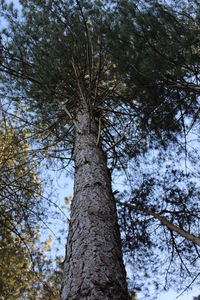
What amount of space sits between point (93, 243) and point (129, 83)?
294 centimetres

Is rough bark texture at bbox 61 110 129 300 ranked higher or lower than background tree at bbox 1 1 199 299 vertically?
lower

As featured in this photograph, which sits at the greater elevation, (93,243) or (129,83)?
(129,83)

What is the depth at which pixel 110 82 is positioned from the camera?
4.86m

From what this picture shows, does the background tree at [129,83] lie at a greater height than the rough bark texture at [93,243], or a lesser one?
greater

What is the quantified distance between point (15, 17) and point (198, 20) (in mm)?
2601

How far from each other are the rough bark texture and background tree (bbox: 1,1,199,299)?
68 centimetres

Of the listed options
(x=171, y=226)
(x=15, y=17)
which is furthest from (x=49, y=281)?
(x=15, y=17)

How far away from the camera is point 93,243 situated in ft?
5.88

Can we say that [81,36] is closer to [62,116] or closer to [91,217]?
[62,116]

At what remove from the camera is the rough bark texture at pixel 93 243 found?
4.78ft

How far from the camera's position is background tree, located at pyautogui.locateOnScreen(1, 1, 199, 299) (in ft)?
11.6

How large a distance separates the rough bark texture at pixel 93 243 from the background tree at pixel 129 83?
68 centimetres

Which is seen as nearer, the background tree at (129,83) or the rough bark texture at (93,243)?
the rough bark texture at (93,243)

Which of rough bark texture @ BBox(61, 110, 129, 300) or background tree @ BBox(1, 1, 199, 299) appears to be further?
background tree @ BBox(1, 1, 199, 299)
